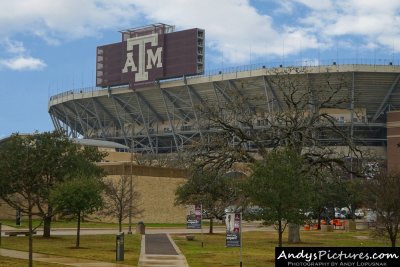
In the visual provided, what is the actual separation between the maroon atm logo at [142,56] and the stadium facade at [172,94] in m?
0.18

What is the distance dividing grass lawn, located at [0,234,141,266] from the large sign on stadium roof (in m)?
78.3

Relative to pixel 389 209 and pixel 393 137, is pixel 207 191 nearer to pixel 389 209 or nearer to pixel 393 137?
pixel 389 209

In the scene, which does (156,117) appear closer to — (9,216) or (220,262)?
(9,216)

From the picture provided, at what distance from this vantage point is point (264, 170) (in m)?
30.4

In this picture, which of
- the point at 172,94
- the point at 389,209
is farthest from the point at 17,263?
the point at 172,94

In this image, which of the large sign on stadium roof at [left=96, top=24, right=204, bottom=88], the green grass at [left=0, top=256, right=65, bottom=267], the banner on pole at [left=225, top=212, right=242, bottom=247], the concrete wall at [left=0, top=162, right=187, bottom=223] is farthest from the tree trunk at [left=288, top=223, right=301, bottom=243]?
the large sign on stadium roof at [left=96, top=24, right=204, bottom=88]

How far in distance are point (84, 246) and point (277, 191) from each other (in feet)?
39.7

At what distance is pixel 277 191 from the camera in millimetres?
29891

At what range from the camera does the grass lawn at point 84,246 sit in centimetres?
3098

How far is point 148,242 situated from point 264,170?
12.6 m

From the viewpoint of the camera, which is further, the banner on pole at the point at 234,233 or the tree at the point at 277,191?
the tree at the point at 277,191

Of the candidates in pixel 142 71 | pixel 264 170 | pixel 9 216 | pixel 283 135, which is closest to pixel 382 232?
pixel 264 170

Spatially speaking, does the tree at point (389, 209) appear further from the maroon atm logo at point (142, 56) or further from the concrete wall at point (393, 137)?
the maroon atm logo at point (142, 56)

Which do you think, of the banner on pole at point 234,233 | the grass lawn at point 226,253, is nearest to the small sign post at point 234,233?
the banner on pole at point 234,233
